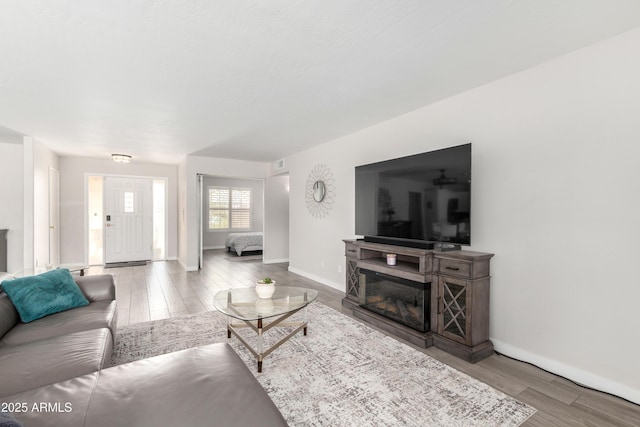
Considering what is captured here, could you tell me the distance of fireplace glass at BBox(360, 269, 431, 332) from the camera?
2.74 meters

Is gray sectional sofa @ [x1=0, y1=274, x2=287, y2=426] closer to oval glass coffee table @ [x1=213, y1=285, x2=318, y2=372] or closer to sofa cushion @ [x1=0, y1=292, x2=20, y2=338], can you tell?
sofa cushion @ [x1=0, y1=292, x2=20, y2=338]

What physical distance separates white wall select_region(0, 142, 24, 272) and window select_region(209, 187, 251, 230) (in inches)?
186

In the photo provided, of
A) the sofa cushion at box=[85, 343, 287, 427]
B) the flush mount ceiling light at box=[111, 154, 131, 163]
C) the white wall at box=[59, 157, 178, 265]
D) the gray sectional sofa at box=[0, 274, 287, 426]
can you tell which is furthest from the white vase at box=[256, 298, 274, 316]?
the white wall at box=[59, 157, 178, 265]

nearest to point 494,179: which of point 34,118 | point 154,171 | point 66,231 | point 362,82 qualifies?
point 362,82

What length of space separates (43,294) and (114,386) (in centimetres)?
157

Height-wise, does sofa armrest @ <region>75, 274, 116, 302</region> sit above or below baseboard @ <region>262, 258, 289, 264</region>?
above

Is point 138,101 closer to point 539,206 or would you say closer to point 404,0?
point 404,0

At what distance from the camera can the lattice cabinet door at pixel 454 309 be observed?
8.10 feet

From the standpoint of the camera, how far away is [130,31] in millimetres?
1889

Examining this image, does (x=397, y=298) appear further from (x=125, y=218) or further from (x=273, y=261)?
(x=125, y=218)

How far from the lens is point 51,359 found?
1565 mm

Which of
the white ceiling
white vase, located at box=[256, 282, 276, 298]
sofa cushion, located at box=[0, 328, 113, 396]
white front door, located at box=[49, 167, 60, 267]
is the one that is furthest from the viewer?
white front door, located at box=[49, 167, 60, 267]

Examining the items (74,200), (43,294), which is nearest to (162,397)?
(43,294)

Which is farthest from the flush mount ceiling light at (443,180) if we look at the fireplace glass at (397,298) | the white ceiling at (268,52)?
the fireplace glass at (397,298)
